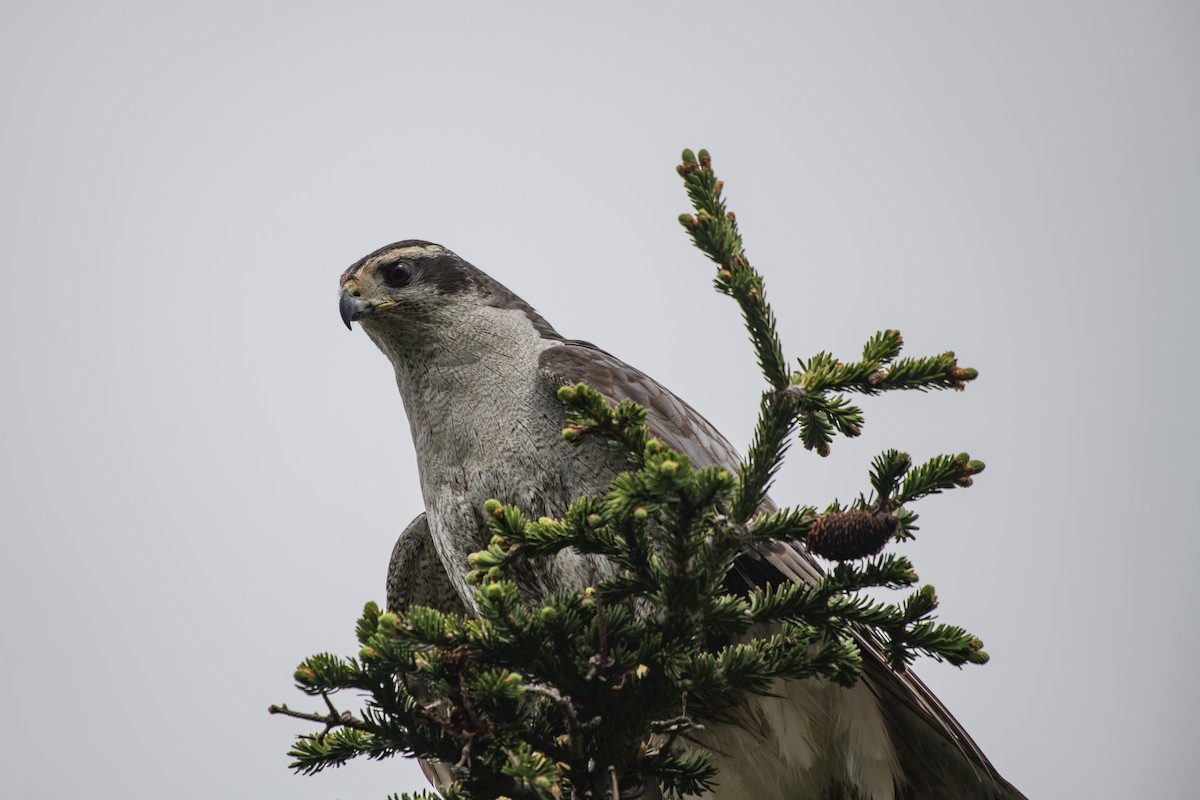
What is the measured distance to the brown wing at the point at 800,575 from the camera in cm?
423

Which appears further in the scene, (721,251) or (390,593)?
(390,593)

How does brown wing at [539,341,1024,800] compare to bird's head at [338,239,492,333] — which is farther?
bird's head at [338,239,492,333]

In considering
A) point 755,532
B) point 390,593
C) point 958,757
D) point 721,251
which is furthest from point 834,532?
point 390,593

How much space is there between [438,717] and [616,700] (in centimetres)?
51

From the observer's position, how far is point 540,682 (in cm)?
313

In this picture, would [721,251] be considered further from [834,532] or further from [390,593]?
[390,593]

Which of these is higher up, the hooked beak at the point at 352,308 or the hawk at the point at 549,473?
the hooked beak at the point at 352,308

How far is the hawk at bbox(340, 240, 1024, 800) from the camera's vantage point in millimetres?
4520

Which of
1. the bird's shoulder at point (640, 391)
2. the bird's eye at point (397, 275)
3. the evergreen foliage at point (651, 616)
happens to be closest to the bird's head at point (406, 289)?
the bird's eye at point (397, 275)

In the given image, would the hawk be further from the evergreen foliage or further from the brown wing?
the evergreen foliage

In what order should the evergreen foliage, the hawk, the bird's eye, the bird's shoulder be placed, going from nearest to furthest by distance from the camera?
the evergreen foliage < the hawk < the bird's shoulder < the bird's eye

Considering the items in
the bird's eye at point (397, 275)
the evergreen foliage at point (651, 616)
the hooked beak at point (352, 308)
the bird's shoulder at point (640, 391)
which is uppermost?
the bird's eye at point (397, 275)

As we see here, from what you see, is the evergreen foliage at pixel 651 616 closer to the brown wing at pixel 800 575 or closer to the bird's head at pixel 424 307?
the brown wing at pixel 800 575

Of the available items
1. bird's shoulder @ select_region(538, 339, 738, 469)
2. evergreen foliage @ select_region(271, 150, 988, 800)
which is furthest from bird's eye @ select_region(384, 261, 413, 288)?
evergreen foliage @ select_region(271, 150, 988, 800)
